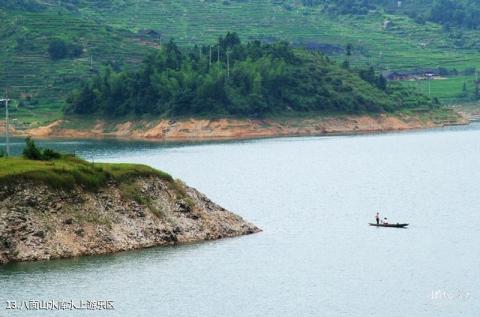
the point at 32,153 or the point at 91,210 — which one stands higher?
the point at 32,153

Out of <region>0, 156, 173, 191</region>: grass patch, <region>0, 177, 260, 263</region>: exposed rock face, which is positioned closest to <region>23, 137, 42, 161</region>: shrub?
<region>0, 156, 173, 191</region>: grass patch

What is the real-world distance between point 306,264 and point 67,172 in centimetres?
1567

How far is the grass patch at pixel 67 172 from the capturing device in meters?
73.4

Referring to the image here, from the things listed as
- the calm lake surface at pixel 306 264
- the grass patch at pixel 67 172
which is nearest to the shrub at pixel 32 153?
the grass patch at pixel 67 172

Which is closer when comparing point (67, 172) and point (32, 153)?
point (67, 172)

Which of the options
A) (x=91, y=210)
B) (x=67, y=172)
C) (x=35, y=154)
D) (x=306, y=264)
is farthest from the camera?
(x=35, y=154)

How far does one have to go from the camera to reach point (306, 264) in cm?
7275

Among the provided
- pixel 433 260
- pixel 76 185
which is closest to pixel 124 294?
pixel 76 185

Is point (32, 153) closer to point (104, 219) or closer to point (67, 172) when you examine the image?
point (67, 172)

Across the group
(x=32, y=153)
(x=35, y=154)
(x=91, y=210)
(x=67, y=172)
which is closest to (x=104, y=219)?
(x=91, y=210)

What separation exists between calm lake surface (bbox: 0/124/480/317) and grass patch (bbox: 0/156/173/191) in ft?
18.9

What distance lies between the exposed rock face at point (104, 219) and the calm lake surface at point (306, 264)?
1.39 metres

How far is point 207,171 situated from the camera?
452ft

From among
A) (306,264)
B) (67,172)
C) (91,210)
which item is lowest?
(306,264)
